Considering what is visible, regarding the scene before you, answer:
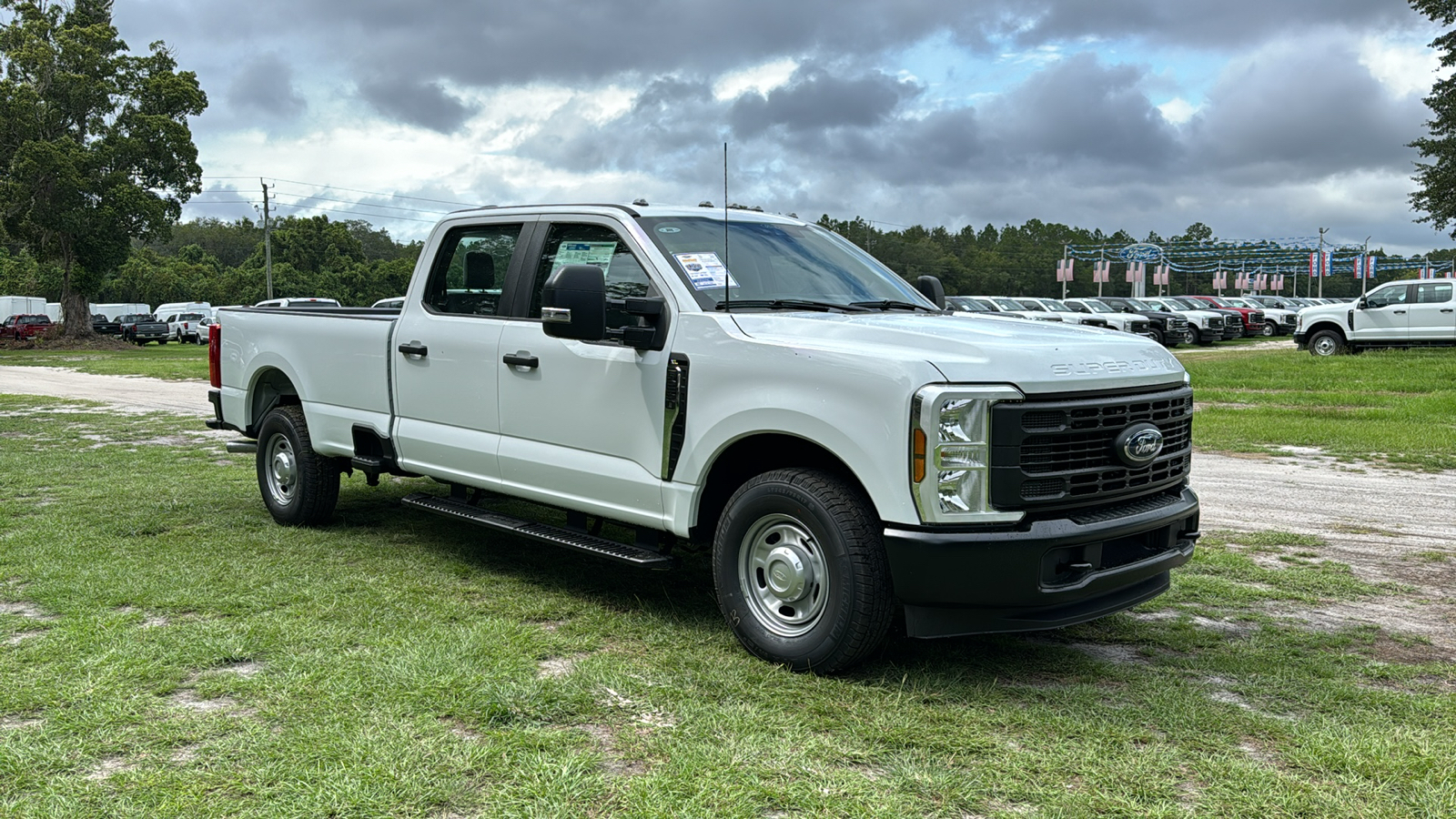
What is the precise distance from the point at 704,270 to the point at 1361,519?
5.31m

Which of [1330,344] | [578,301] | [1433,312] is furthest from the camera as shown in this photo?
[1330,344]

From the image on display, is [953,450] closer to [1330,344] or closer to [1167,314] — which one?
[1330,344]

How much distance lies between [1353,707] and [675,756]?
250cm

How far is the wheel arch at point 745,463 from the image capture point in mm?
4702

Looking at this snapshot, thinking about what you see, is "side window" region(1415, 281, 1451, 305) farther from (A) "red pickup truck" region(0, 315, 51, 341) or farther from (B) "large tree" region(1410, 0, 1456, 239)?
(A) "red pickup truck" region(0, 315, 51, 341)

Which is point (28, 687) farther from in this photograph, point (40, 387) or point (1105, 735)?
point (40, 387)

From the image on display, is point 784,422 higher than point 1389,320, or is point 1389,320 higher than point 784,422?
point 1389,320

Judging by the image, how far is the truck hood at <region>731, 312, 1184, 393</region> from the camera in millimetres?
4180

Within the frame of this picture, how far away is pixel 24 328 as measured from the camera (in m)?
45.3

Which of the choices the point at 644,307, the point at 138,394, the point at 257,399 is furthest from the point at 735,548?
the point at 138,394

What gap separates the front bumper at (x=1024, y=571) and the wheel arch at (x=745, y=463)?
0.58 metres

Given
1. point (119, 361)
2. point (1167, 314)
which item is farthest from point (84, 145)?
point (1167, 314)

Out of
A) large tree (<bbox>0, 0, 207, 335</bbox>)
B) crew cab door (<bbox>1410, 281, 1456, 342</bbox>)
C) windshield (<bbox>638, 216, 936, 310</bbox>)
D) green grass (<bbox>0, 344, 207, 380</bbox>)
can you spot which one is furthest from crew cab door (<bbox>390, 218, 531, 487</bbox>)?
large tree (<bbox>0, 0, 207, 335</bbox>)

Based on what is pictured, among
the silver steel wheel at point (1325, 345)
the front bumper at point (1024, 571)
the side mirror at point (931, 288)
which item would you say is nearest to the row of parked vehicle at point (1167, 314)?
the silver steel wheel at point (1325, 345)
